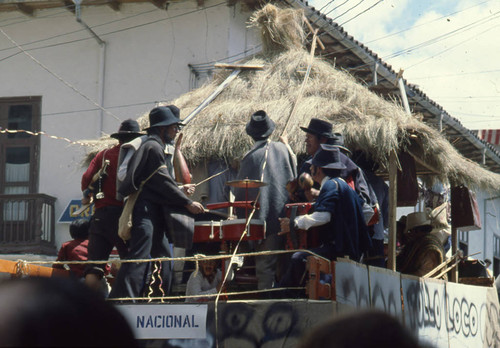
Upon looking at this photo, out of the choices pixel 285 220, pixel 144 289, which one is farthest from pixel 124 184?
pixel 285 220

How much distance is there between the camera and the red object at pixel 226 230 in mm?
7738

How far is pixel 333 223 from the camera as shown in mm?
7152

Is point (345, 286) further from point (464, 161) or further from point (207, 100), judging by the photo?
point (207, 100)

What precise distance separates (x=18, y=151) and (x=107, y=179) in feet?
36.8

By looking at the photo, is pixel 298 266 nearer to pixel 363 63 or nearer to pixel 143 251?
pixel 143 251

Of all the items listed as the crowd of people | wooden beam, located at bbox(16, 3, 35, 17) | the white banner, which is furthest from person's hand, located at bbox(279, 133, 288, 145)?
wooden beam, located at bbox(16, 3, 35, 17)

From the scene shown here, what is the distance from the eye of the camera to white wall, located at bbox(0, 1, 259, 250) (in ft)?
57.2

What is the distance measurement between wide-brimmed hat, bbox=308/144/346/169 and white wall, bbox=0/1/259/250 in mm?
9900

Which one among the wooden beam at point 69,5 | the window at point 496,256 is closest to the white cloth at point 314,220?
the wooden beam at point 69,5

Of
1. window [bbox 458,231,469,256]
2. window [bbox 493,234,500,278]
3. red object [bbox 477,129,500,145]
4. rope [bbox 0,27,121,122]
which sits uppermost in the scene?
rope [bbox 0,27,121,122]

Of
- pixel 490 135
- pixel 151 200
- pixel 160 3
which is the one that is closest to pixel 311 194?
pixel 151 200

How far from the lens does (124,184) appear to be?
747 centimetres

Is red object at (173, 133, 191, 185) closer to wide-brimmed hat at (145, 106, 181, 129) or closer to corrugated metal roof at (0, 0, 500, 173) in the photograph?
wide-brimmed hat at (145, 106, 181, 129)

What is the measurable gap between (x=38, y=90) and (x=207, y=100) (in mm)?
8316
